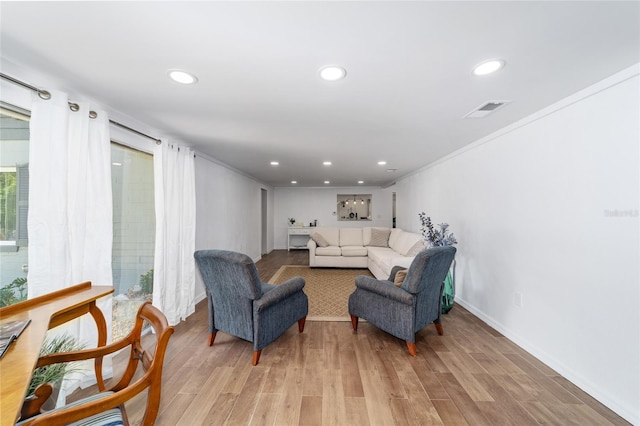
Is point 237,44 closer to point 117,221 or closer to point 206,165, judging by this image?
point 117,221

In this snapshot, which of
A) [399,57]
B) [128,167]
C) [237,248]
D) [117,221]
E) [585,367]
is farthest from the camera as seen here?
[237,248]

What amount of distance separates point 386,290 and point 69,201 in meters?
2.67

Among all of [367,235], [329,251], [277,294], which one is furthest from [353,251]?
[277,294]

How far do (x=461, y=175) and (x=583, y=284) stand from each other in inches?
76.6

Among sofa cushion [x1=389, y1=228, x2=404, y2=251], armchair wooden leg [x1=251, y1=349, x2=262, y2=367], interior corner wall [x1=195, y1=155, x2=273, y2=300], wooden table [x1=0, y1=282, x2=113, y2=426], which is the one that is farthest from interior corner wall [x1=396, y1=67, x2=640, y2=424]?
interior corner wall [x1=195, y1=155, x2=273, y2=300]

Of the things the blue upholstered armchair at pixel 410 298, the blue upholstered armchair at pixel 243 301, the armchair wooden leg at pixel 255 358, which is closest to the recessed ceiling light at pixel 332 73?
the blue upholstered armchair at pixel 243 301

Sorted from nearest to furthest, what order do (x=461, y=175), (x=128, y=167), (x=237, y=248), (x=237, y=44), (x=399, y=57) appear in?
1. (x=237, y=44)
2. (x=399, y=57)
3. (x=128, y=167)
4. (x=461, y=175)
5. (x=237, y=248)

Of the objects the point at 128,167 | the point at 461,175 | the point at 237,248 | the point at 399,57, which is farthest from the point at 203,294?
the point at 461,175

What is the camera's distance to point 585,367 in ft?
5.91

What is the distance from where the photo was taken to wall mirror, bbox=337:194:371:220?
8391 mm

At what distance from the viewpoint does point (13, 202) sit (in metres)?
1.57

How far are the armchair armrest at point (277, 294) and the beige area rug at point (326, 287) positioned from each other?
2.44 feet

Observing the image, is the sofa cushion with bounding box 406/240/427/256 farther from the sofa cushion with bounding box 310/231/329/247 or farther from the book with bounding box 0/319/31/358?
the book with bounding box 0/319/31/358

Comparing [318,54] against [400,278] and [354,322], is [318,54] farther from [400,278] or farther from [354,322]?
[354,322]
